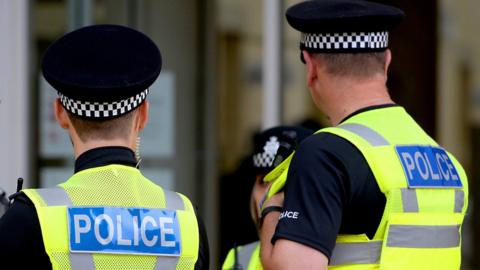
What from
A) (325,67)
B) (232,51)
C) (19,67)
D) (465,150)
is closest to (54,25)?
(19,67)

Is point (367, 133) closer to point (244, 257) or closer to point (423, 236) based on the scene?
point (423, 236)

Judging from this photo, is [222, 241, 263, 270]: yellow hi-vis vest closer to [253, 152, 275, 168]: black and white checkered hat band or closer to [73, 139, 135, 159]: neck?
[253, 152, 275, 168]: black and white checkered hat band

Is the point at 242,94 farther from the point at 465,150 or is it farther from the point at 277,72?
the point at 465,150

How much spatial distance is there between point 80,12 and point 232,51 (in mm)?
1048

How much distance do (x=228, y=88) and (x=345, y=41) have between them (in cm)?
354

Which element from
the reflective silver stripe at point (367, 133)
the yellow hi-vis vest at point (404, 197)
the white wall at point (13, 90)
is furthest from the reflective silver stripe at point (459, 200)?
the white wall at point (13, 90)

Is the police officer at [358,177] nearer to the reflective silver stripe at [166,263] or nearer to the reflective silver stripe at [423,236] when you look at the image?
the reflective silver stripe at [423,236]

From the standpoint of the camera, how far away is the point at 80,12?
6.20m

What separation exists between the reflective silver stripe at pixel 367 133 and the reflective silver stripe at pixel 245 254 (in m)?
1.28

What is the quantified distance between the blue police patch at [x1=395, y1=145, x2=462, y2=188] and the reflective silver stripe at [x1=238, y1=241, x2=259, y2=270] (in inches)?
48.6

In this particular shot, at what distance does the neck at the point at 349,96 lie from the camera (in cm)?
310

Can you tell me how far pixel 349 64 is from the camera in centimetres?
311

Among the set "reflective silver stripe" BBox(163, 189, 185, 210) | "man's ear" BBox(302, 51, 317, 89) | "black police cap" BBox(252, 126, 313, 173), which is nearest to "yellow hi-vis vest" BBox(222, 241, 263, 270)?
"black police cap" BBox(252, 126, 313, 173)

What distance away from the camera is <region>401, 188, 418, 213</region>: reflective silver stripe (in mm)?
2948
